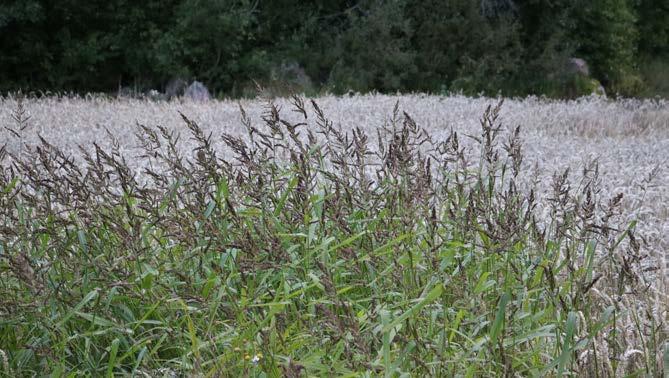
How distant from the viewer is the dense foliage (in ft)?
52.1

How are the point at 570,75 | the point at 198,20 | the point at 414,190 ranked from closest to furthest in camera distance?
1. the point at 414,190
2. the point at 198,20
3. the point at 570,75

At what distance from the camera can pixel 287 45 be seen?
1717 centimetres

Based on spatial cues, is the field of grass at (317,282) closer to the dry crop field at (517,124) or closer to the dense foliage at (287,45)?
the dry crop field at (517,124)

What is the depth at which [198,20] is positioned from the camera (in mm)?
15812

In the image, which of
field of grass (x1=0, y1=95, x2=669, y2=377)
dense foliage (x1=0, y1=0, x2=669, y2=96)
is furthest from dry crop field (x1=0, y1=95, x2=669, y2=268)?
dense foliage (x1=0, y1=0, x2=669, y2=96)

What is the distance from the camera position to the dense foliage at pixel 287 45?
1587 cm

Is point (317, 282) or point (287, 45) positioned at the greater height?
point (287, 45)

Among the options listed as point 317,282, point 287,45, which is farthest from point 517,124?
point 287,45

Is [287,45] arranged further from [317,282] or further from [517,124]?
[317,282]

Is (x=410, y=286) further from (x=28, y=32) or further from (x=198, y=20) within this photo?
(x=28, y=32)

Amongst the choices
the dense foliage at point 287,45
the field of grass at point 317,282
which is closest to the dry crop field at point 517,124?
the field of grass at point 317,282

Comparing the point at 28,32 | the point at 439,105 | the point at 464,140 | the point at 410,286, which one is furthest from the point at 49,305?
the point at 28,32

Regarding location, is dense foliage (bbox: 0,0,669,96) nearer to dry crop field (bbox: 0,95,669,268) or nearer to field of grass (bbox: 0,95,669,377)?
dry crop field (bbox: 0,95,669,268)

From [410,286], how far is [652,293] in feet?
3.43
